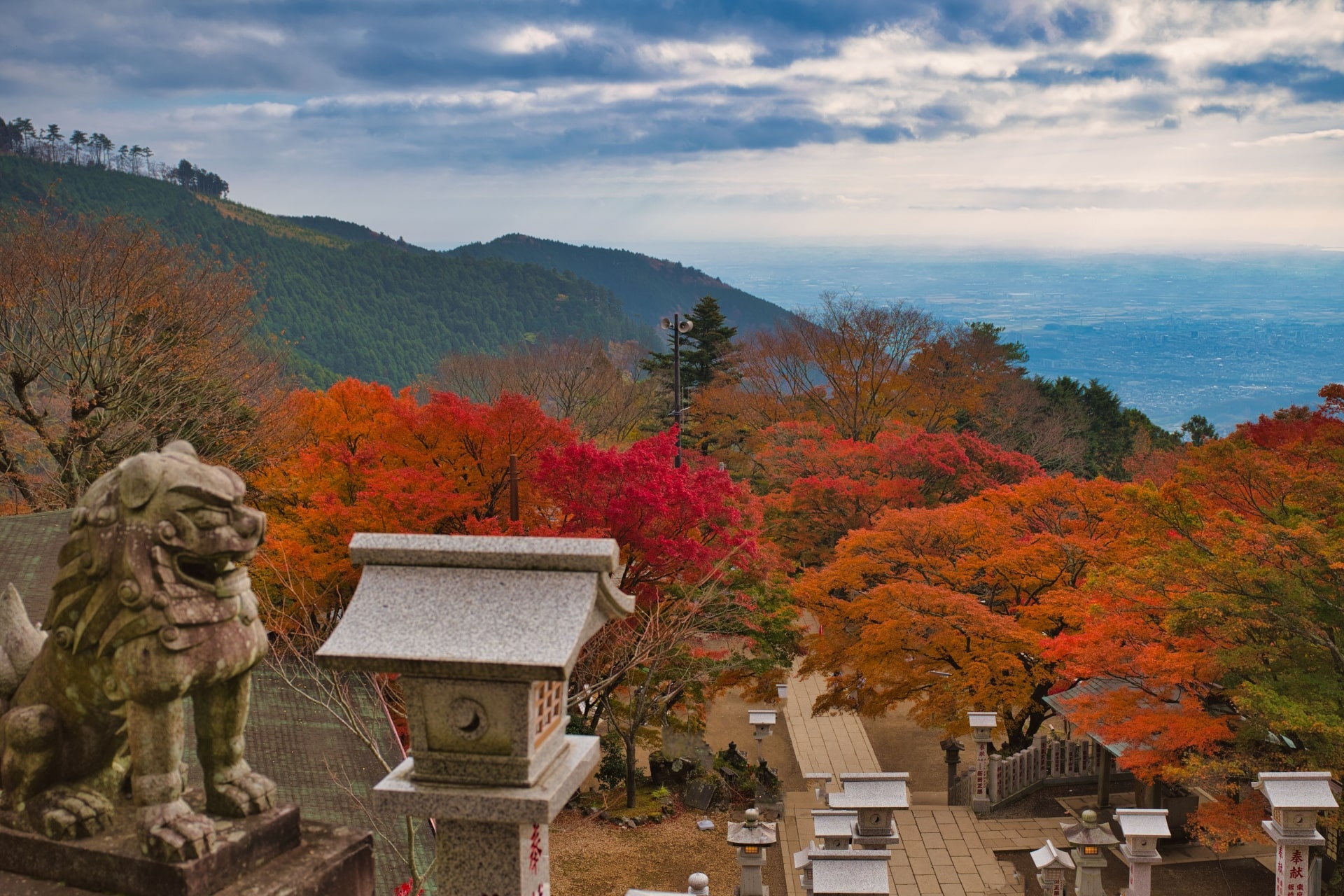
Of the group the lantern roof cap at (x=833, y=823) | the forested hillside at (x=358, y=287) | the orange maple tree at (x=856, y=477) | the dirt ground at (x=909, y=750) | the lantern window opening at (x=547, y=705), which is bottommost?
the dirt ground at (x=909, y=750)

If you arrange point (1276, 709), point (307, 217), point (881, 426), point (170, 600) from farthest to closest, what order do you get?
point (307, 217) < point (881, 426) < point (1276, 709) < point (170, 600)

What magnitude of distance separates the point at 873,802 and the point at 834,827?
62cm

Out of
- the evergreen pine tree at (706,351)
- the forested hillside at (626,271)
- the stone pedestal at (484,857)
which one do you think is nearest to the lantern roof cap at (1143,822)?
the stone pedestal at (484,857)

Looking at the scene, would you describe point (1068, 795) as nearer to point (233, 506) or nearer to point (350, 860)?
point (350, 860)

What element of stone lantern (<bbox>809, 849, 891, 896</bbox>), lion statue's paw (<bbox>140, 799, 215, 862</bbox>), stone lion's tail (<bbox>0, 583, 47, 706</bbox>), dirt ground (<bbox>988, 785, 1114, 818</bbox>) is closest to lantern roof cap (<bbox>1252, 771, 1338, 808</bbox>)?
stone lantern (<bbox>809, 849, 891, 896</bbox>)

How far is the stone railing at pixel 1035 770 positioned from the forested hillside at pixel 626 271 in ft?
445

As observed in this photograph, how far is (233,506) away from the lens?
517 cm

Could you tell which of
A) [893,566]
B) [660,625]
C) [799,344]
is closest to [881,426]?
[799,344]

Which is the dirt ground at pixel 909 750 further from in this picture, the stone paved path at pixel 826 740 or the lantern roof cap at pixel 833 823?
the lantern roof cap at pixel 833 823

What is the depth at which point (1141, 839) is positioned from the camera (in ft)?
40.3

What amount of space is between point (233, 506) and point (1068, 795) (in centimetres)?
1705

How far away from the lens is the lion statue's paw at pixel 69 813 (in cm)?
527

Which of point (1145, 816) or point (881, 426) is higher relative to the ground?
point (881, 426)

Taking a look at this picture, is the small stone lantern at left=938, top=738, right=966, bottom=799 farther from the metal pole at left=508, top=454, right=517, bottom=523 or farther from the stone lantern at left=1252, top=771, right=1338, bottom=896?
the metal pole at left=508, top=454, right=517, bottom=523
